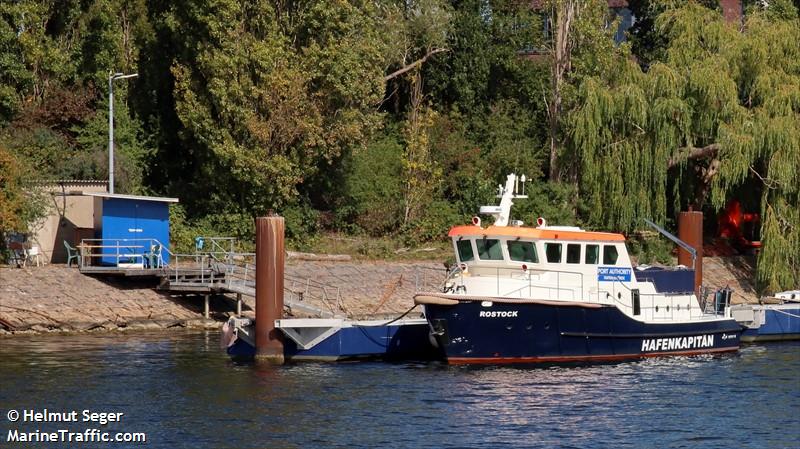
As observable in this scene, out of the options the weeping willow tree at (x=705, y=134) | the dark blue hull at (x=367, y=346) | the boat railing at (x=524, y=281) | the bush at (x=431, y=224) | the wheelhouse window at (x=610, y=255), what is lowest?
the dark blue hull at (x=367, y=346)

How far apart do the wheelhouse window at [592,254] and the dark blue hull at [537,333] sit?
162cm

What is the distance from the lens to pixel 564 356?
39438mm

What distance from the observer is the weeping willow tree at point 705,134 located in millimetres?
53812

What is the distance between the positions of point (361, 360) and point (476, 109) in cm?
2953

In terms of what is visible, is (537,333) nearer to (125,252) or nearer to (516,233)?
(516,233)

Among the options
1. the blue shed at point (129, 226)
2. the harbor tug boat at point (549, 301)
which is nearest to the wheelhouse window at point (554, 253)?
the harbor tug boat at point (549, 301)

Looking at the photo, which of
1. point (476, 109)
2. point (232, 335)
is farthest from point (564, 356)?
point (476, 109)

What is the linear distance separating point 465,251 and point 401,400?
801 cm

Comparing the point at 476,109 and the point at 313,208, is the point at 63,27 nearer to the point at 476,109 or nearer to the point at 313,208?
the point at 313,208

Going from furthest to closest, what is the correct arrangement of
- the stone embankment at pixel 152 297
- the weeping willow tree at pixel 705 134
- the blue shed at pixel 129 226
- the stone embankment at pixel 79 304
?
the weeping willow tree at pixel 705 134 < the blue shed at pixel 129 226 < the stone embankment at pixel 152 297 < the stone embankment at pixel 79 304

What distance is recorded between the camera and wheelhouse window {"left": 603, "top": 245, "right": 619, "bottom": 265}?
1606 inches

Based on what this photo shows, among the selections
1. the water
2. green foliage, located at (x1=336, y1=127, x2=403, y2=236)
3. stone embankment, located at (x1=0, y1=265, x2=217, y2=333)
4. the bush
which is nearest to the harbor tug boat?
the water

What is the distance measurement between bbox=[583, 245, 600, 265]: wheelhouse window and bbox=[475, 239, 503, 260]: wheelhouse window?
267cm

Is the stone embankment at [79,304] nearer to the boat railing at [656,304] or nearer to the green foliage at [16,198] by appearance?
the green foliage at [16,198]
